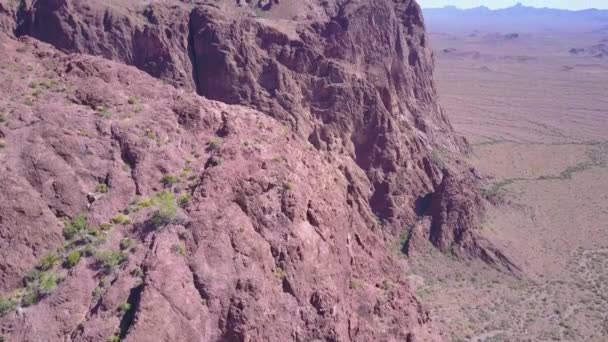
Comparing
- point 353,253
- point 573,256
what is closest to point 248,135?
point 353,253

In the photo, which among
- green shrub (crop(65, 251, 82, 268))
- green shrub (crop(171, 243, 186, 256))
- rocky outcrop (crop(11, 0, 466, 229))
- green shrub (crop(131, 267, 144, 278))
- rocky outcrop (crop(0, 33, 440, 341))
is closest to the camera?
rocky outcrop (crop(0, 33, 440, 341))

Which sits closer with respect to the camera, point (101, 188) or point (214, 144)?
point (101, 188)

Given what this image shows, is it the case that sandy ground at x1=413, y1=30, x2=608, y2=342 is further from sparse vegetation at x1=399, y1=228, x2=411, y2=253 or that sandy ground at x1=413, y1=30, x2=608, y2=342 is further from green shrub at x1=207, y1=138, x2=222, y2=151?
green shrub at x1=207, y1=138, x2=222, y2=151

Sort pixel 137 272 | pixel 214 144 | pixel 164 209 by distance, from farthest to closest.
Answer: pixel 214 144 < pixel 164 209 < pixel 137 272

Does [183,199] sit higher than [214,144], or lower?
lower

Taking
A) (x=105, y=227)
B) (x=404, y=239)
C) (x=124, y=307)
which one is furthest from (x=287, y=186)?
(x=404, y=239)

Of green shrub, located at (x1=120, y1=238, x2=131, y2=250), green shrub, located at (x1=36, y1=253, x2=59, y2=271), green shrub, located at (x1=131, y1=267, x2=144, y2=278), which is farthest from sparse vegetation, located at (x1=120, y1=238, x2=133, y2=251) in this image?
green shrub, located at (x1=36, y1=253, x2=59, y2=271)

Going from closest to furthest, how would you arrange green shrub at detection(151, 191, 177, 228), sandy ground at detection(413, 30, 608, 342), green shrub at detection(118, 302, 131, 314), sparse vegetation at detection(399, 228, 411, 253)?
green shrub at detection(118, 302, 131, 314), green shrub at detection(151, 191, 177, 228), sandy ground at detection(413, 30, 608, 342), sparse vegetation at detection(399, 228, 411, 253)

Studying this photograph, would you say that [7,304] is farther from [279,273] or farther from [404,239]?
[404,239]
